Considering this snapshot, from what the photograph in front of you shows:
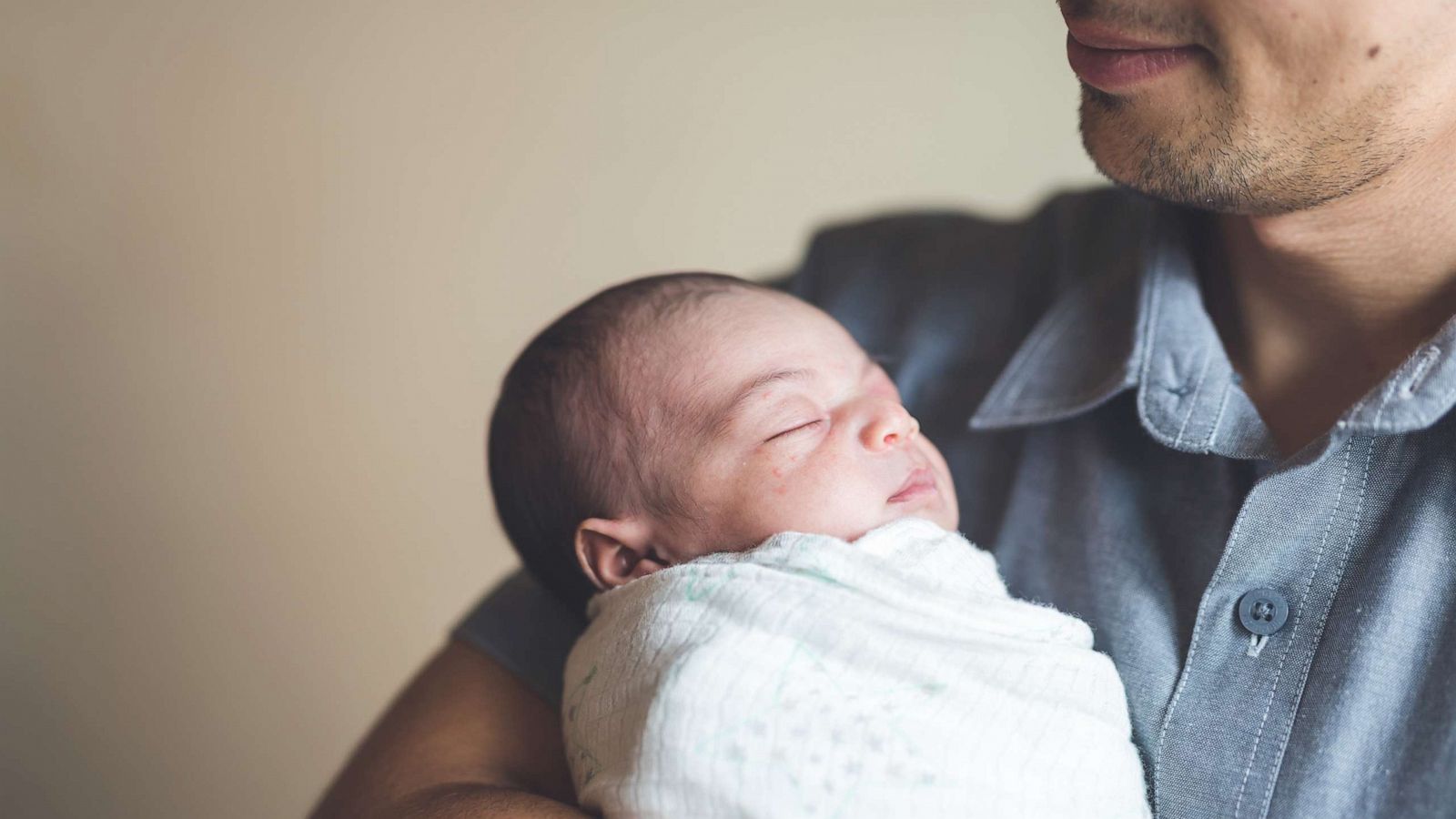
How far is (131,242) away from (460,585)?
846 mm

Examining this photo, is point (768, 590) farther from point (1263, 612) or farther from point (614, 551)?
point (1263, 612)

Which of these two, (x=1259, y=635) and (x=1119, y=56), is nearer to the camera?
(x=1259, y=635)

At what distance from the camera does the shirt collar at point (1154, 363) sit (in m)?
0.96

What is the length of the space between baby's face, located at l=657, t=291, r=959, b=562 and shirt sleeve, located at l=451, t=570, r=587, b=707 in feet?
0.87

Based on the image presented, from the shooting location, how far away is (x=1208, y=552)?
3.59 feet

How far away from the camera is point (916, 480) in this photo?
1142 millimetres

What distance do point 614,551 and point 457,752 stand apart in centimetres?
27

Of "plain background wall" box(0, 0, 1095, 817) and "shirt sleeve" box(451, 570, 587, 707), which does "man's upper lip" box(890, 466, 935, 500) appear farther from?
"plain background wall" box(0, 0, 1095, 817)

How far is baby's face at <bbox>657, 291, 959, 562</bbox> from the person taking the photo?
42.6 inches

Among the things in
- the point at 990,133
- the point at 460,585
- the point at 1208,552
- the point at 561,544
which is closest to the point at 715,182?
the point at 990,133

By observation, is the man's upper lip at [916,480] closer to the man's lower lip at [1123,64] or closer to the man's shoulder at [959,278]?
the man's shoulder at [959,278]

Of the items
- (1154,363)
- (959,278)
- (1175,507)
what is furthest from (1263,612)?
(959,278)

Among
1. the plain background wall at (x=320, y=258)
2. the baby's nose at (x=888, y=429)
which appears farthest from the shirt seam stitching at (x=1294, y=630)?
the plain background wall at (x=320, y=258)

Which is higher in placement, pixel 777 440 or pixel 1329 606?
pixel 777 440
